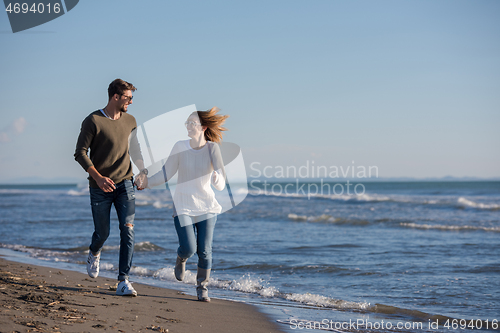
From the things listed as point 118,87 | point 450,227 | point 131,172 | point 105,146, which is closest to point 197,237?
point 131,172

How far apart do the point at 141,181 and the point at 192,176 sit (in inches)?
19.4

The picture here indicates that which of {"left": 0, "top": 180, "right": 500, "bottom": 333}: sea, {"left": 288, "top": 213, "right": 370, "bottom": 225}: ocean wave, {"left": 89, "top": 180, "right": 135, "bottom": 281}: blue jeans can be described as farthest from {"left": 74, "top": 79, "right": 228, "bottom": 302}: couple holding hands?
{"left": 288, "top": 213, "right": 370, "bottom": 225}: ocean wave

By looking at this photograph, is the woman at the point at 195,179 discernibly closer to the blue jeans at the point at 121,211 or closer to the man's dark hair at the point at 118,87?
the blue jeans at the point at 121,211

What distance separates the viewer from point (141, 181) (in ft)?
13.5

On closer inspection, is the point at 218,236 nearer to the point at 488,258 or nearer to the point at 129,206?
the point at 488,258

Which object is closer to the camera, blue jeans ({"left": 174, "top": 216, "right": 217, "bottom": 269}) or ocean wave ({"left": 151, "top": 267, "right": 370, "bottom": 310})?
blue jeans ({"left": 174, "top": 216, "right": 217, "bottom": 269})

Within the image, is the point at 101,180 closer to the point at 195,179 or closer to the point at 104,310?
the point at 195,179

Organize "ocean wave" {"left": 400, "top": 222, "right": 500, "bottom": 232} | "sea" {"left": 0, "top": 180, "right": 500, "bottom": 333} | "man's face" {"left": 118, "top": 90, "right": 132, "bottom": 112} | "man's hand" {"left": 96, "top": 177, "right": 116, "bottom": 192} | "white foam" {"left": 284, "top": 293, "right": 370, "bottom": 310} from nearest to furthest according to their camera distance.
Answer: "man's hand" {"left": 96, "top": 177, "right": 116, "bottom": 192}, "man's face" {"left": 118, "top": 90, "right": 132, "bottom": 112}, "sea" {"left": 0, "top": 180, "right": 500, "bottom": 333}, "white foam" {"left": 284, "top": 293, "right": 370, "bottom": 310}, "ocean wave" {"left": 400, "top": 222, "right": 500, "bottom": 232}

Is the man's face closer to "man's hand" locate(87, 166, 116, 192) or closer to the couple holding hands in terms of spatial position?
the couple holding hands

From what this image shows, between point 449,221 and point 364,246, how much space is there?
760 cm

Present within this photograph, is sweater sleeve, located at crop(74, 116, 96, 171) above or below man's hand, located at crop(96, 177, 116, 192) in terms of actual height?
above

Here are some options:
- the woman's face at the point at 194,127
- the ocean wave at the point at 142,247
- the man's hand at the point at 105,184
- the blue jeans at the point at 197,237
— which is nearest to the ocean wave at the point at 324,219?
the ocean wave at the point at 142,247

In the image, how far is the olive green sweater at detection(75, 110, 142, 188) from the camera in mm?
3899

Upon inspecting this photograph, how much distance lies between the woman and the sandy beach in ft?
2.09
